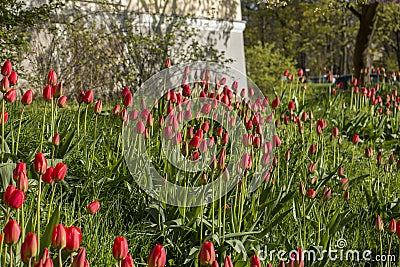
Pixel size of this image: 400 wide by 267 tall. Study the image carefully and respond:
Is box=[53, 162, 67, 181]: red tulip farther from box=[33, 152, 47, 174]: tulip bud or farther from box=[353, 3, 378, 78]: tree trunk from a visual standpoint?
box=[353, 3, 378, 78]: tree trunk

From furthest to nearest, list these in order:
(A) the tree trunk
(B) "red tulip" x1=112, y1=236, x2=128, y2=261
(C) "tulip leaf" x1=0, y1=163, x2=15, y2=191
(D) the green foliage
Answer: (D) the green foliage < (A) the tree trunk < (C) "tulip leaf" x1=0, y1=163, x2=15, y2=191 < (B) "red tulip" x1=112, y1=236, x2=128, y2=261

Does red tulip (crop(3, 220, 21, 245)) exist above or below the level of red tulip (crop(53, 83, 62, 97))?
below

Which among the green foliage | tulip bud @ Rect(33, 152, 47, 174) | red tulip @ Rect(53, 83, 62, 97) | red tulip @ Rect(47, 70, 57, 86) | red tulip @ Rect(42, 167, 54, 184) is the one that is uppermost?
red tulip @ Rect(47, 70, 57, 86)

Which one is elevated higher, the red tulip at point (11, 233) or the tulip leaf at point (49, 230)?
the red tulip at point (11, 233)

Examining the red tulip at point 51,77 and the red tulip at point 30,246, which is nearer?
the red tulip at point 30,246

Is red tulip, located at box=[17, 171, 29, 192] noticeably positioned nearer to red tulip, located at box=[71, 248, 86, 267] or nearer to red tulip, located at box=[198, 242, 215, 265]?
A: red tulip, located at box=[71, 248, 86, 267]

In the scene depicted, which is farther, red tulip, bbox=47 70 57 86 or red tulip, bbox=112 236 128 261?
red tulip, bbox=47 70 57 86

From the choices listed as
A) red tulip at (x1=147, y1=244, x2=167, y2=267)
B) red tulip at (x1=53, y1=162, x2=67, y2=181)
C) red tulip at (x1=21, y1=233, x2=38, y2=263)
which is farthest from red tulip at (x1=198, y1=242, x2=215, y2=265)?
red tulip at (x1=53, y1=162, x2=67, y2=181)

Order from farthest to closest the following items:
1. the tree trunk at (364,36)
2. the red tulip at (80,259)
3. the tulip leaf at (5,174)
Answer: the tree trunk at (364,36)
the tulip leaf at (5,174)
the red tulip at (80,259)

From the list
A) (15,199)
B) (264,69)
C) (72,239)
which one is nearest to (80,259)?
(72,239)

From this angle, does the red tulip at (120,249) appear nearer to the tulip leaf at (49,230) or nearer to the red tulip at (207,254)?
the red tulip at (207,254)

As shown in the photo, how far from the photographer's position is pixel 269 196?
11.0 ft

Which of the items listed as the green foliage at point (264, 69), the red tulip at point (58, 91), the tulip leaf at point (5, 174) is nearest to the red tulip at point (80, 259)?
the tulip leaf at point (5, 174)

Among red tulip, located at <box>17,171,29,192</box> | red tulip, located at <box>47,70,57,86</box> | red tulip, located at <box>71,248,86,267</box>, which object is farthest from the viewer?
red tulip, located at <box>47,70,57,86</box>
